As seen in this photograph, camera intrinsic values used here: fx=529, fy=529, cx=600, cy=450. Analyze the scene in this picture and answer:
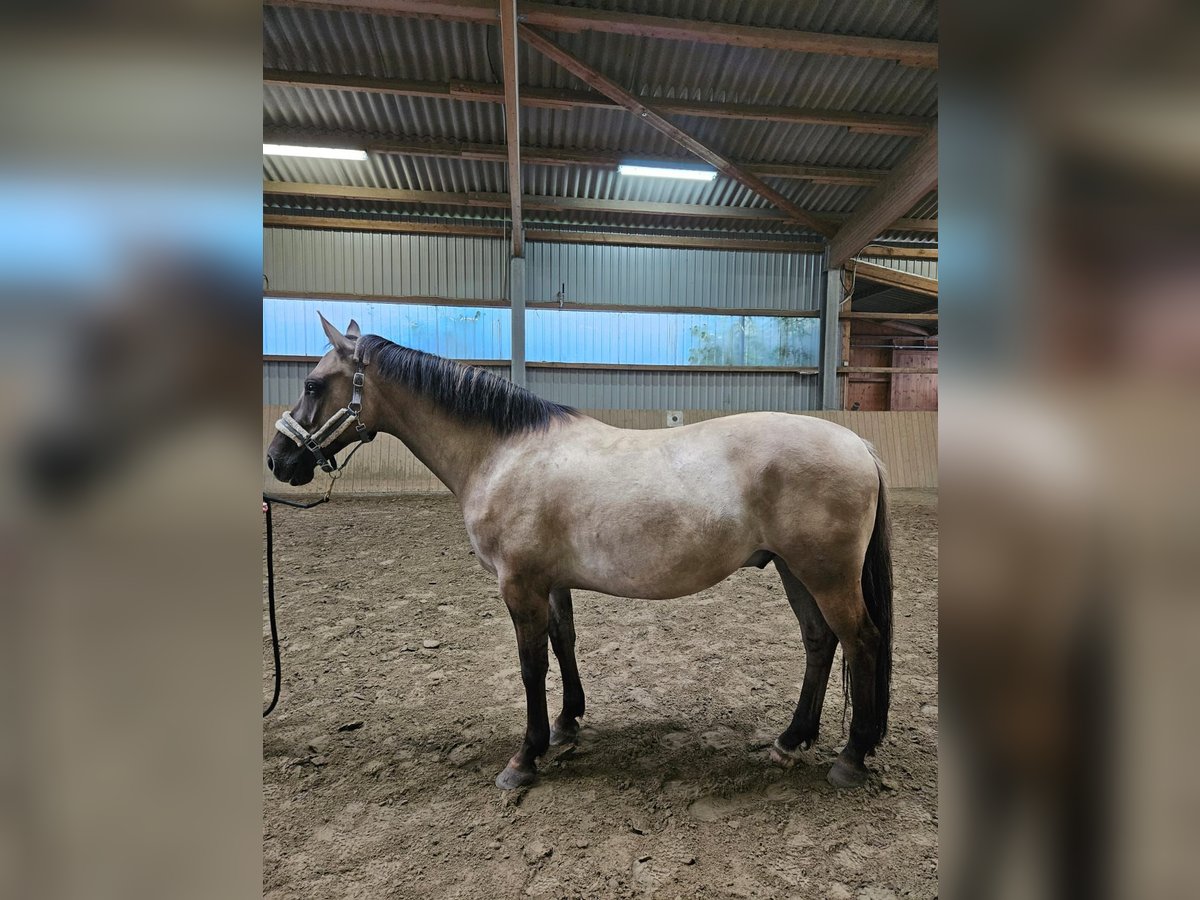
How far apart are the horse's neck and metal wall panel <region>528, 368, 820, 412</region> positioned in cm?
616

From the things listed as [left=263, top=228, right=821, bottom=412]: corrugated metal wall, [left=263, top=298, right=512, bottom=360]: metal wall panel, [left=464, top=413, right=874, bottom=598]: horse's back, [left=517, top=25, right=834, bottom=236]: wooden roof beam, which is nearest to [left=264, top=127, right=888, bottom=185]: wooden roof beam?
[left=517, top=25, right=834, bottom=236]: wooden roof beam

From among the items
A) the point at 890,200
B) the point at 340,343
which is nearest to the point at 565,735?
the point at 340,343

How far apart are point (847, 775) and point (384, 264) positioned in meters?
8.26

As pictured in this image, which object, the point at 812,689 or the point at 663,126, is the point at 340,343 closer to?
the point at 812,689

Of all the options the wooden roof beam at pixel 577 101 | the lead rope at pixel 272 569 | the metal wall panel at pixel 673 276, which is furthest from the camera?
the metal wall panel at pixel 673 276

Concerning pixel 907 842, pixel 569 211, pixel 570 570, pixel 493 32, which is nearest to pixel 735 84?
pixel 493 32

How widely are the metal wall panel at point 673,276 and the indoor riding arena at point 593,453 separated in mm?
49

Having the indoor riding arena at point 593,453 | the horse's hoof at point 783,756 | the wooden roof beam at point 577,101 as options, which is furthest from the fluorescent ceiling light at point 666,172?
the horse's hoof at point 783,756

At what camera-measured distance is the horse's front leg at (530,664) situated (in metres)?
1.78

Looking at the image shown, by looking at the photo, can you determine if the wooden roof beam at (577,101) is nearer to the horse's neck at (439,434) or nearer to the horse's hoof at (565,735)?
the horse's neck at (439,434)

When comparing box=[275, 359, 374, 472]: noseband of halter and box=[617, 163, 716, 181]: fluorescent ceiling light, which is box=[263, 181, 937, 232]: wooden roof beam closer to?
box=[617, 163, 716, 181]: fluorescent ceiling light

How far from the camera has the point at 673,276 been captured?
8.30 metres
